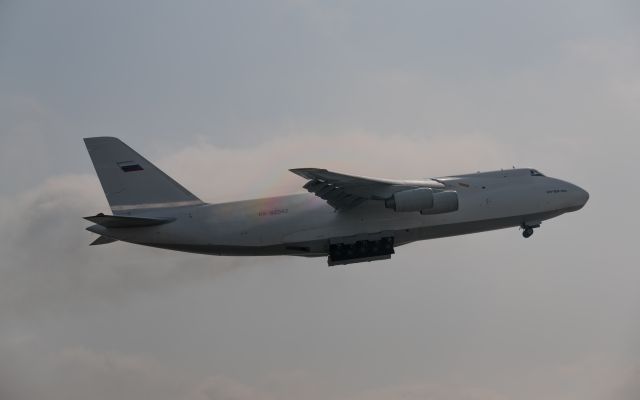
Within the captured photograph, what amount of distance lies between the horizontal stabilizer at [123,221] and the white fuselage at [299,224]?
12 centimetres

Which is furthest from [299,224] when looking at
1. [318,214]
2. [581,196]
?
[581,196]

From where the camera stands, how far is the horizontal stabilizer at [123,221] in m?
20.8

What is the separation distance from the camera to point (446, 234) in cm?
2256

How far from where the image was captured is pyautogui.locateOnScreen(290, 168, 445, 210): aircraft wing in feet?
67.7

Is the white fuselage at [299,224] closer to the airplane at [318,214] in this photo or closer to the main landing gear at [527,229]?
the airplane at [318,214]

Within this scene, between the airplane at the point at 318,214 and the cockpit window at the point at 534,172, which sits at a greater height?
the cockpit window at the point at 534,172

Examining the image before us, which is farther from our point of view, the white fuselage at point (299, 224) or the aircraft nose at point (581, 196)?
the aircraft nose at point (581, 196)

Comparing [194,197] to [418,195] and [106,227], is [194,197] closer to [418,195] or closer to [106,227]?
[106,227]

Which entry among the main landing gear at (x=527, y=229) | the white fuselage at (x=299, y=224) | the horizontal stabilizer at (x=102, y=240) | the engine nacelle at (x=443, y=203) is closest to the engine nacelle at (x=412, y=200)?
the engine nacelle at (x=443, y=203)

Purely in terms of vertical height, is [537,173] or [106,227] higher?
[537,173]

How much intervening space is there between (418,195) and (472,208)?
78.8 inches

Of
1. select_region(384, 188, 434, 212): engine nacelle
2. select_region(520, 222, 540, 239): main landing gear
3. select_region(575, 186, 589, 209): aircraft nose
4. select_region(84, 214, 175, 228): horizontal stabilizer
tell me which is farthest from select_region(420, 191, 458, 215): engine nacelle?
select_region(84, 214, 175, 228): horizontal stabilizer

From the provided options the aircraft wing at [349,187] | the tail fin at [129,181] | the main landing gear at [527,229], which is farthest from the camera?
the main landing gear at [527,229]

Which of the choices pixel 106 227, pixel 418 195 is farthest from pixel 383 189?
pixel 106 227
